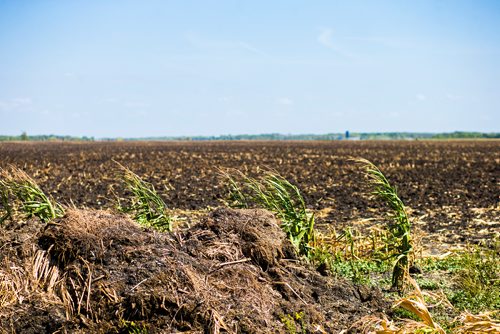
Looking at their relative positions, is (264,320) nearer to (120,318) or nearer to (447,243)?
(120,318)

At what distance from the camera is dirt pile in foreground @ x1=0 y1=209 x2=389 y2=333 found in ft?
19.3

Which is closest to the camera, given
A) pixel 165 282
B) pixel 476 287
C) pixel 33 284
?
pixel 165 282

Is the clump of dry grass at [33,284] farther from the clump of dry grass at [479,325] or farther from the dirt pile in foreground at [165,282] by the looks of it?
the clump of dry grass at [479,325]

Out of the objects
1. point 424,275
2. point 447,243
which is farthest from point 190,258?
point 447,243

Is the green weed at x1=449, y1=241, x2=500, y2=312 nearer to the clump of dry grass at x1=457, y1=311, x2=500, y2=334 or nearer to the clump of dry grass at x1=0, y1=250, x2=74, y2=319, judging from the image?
the clump of dry grass at x1=457, y1=311, x2=500, y2=334

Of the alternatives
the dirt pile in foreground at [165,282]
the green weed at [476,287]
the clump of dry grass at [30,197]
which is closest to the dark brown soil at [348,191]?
the clump of dry grass at [30,197]

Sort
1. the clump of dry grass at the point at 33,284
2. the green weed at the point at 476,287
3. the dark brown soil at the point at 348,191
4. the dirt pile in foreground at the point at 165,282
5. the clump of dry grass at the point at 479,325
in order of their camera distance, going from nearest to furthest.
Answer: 1. the clump of dry grass at the point at 479,325
2. the dirt pile in foreground at the point at 165,282
3. the clump of dry grass at the point at 33,284
4. the green weed at the point at 476,287
5. the dark brown soil at the point at 348,191

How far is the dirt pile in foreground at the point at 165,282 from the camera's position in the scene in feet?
19.3

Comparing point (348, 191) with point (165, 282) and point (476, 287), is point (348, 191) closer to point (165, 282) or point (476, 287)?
point (476, 287)

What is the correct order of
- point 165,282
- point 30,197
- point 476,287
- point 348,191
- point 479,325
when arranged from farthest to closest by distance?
point 348,191, point 30,197, point 476,287, point 165,282, point 479,325

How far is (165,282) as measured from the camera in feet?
19.9

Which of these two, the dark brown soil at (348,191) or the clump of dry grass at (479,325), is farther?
the dark brown soil at (348,191)

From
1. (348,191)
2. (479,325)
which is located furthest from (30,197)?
(348,191)

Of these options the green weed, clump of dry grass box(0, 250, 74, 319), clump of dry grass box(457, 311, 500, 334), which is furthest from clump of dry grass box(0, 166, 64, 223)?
clump of dry grass box(457, 311, 500, 334)
